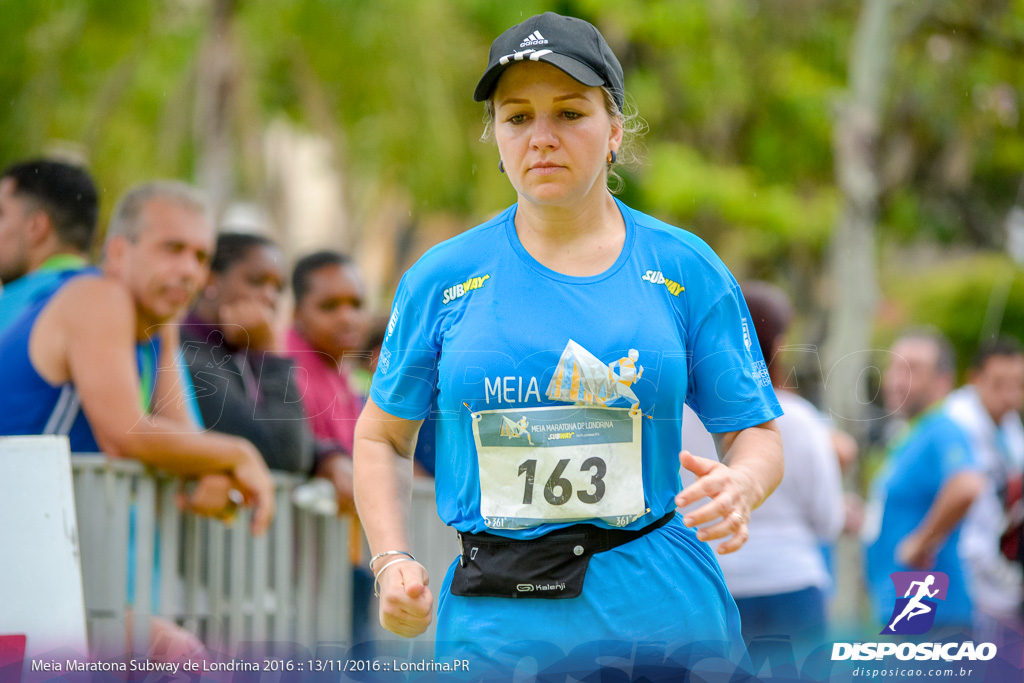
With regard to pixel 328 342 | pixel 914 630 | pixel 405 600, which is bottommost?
pixel 914 630

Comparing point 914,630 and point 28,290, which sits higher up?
point 28,290

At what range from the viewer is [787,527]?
13.9ft

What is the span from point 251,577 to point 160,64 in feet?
34.2

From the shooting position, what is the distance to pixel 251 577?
3.95 metres

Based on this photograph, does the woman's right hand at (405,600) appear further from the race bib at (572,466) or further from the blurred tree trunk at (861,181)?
the blurred tree trunk at (861,181)

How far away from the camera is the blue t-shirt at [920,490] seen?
18.1ft

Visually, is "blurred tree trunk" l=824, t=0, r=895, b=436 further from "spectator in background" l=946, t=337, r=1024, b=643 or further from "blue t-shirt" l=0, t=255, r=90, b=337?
"blue t-shirt" l=0, t=255, r=90, b=337

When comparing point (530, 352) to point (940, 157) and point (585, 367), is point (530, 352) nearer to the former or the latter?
point (585, 367)

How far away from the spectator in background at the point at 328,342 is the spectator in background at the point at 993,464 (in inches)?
124

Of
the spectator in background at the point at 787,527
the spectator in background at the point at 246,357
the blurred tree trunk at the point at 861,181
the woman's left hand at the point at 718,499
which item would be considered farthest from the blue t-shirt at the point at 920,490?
the woman's left hand at the point at 718,499

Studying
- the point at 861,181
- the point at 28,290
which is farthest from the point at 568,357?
the point at 861,181

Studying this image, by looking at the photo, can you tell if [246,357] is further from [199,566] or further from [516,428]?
[516,428]

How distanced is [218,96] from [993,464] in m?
7.20

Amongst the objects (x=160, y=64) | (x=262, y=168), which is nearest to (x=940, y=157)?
(x=262, y=168)
